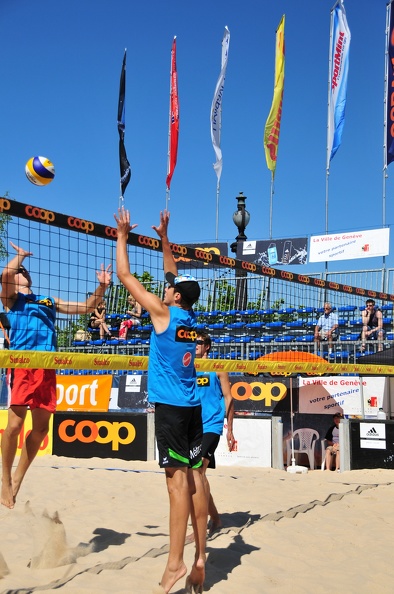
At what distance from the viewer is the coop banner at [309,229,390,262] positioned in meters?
19.4

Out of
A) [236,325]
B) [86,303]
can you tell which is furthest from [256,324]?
[86,303]

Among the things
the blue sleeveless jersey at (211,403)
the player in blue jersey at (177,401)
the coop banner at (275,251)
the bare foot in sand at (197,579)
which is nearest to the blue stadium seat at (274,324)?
the coop banner at (275,251)

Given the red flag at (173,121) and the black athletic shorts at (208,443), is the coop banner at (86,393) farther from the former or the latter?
the red flag at (173,121)

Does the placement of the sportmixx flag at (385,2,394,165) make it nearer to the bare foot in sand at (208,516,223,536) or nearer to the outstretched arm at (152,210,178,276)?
the bare foot in sand at (208,516,223,536)

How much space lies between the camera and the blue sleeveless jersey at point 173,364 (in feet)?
12.0

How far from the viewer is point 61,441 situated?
408 inches

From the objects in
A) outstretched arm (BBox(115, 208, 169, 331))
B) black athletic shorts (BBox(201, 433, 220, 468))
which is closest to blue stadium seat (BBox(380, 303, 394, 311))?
black athletic shorts (BBox(201, 433, 220, 468))

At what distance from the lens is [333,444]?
404 inches

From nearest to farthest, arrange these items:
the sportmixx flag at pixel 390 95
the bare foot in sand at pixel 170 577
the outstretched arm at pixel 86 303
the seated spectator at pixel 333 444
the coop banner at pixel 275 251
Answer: the bare foot in sand at pixel 170 577 < the outstretched arm at pixel 86 303 < the seated spectator at pixel 333 444 < the sportmixx flag at pixel 390 95 < the coop banner at pixel 275 251

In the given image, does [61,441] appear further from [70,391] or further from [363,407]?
[363,407]

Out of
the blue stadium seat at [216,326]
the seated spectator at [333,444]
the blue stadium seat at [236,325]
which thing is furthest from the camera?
the blue stadium seat at [216,326]

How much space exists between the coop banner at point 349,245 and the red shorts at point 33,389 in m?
15.7

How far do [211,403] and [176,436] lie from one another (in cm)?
186

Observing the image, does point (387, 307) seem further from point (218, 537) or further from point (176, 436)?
point (176, 436)
